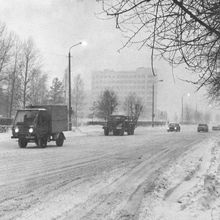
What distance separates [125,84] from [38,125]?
112809 mm

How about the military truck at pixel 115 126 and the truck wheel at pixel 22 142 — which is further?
the military truck at pixel 115 126

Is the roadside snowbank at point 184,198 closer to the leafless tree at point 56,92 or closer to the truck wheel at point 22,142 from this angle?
the truck wheel at point 22,142

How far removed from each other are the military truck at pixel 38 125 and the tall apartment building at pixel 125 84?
94023 mm

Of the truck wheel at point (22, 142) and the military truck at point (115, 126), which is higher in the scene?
the military truck at point (115, 126)

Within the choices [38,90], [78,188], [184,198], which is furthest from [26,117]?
[38,90]

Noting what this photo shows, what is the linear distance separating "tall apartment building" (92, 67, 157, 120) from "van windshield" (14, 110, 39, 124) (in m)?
95.5

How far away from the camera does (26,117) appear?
26844mm

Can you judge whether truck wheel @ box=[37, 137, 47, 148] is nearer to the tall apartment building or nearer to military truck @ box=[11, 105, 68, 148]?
military truck @ box=[11, 105, 68, 148]

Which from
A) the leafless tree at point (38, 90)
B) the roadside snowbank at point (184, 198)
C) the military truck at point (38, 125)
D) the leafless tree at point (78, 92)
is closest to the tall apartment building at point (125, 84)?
the leafless tree at point (78, 92)

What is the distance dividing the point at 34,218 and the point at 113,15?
138 inches

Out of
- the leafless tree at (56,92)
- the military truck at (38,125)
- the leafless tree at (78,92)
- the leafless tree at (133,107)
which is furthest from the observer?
the leafless tree at (78,92)

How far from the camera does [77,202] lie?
9.48 meters

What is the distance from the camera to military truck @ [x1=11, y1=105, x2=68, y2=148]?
1030 inches

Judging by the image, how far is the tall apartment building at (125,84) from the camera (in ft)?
424
